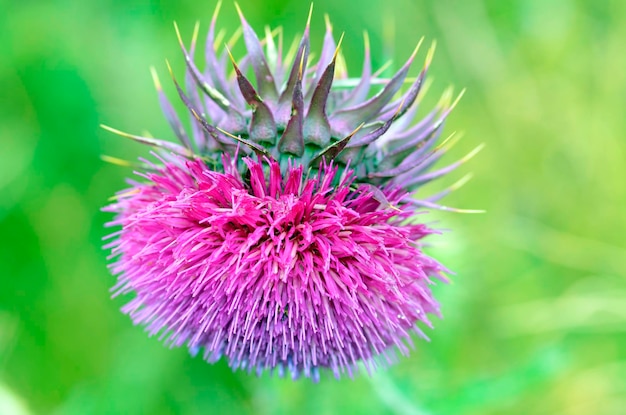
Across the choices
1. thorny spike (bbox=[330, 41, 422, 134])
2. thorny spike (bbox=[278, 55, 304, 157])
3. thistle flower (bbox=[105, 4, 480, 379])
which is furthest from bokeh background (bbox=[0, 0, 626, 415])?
thorny spike (bbox=[278, 55, 304, 157])

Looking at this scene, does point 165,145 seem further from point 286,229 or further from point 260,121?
point 286,229

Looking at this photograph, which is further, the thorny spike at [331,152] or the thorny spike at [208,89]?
the thorny spike at [208,89]

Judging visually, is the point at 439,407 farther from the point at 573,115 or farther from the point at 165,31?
the point at 165,31

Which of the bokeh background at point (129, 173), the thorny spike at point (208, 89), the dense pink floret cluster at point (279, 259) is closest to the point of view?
the dense pink floret cluster at point (279, 259)

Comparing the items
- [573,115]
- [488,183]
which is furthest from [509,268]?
[573,115]

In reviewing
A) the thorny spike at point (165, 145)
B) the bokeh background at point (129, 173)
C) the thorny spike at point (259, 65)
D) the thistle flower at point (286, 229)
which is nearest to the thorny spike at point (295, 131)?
the thistle flower at point (286, 229)

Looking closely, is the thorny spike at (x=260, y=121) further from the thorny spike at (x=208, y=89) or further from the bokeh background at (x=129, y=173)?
the bokeh background at (x=129, y=173)

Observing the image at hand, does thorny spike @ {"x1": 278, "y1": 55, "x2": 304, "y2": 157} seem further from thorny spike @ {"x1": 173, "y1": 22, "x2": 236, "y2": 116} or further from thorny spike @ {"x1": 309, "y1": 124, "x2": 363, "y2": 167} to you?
thorny spike @ {"x1": 173, "y1": 22, "x2": 236, "y2": 116}
